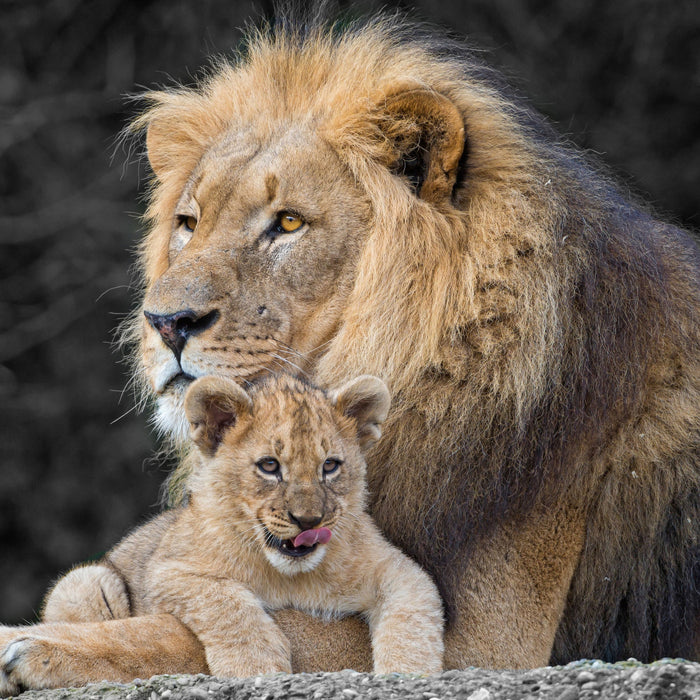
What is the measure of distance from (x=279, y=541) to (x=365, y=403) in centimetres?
45

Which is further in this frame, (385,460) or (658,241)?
(658,241)

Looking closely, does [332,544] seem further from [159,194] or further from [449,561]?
[159,194]

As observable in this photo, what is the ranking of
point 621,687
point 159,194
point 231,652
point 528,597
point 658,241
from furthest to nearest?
point 159,194 < point 658,241 < point 528,597 < point 231,652 < point 621,687

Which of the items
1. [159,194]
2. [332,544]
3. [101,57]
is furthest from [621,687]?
[101,57]

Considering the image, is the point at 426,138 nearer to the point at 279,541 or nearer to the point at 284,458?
the point at 284,458

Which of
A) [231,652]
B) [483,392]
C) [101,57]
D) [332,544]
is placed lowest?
[231,652]

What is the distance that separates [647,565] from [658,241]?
3.15 ft

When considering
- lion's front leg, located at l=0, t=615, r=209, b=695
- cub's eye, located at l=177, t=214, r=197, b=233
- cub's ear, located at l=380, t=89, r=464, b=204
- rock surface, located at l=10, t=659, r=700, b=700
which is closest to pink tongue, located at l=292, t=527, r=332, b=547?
rock surface, located at l=10, t=659, r=700, b=700

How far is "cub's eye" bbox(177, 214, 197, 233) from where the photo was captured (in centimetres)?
376

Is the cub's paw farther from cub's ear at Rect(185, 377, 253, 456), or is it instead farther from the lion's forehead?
the lion's forehead

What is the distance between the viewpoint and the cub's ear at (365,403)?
9.89 feet

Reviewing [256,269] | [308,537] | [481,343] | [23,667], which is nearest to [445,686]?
[308,537]

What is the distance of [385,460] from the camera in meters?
3.34

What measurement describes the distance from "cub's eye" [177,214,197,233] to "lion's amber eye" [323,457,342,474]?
44.4 inches
